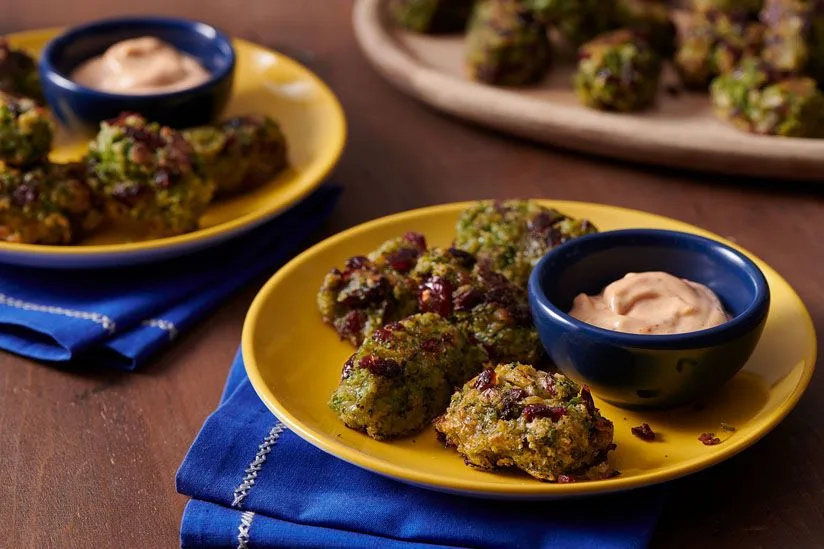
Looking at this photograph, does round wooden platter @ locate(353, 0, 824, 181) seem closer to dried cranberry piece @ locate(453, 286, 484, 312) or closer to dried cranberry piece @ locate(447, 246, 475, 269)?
dried cranberry piece @ locate(447, 246, 475, 269)

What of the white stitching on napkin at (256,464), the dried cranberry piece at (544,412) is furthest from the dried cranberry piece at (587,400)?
the white stitching on napkin at (256,464)

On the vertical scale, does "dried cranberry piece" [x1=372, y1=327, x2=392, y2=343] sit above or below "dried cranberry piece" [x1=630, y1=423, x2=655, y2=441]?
above

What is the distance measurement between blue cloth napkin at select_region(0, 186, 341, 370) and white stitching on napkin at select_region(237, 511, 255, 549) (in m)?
0.60

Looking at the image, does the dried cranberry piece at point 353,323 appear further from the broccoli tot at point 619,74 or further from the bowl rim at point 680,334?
the broccoli tot at point 619,74

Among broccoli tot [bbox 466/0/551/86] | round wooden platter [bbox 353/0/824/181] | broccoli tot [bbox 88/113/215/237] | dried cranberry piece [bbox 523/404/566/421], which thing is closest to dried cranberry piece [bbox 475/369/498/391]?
dried cranberry piece [bbox 523/404/566/421]

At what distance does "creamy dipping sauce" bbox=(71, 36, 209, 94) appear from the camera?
2822mm

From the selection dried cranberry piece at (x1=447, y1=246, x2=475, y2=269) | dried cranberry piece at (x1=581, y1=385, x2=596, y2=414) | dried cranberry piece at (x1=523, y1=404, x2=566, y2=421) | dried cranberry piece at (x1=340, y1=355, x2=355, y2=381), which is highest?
dried cranberry piece at (x1=523, y1=404, x2=566, y2=421)

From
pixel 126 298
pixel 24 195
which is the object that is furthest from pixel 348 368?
pixel 24 195

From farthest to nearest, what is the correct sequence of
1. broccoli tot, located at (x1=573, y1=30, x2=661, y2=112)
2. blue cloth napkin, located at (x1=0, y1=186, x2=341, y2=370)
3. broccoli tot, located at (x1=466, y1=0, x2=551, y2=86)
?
broccoli tot, located at (x1=466, y1=0, x2=551, y2=86)
broccoli tot, located at (x1=573, y1=30, x2=661, y2=112)
blue cloth napkin, located at (x1=0, y1=186, x2=341, y2=370)

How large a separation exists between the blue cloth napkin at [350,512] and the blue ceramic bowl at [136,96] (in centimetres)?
118

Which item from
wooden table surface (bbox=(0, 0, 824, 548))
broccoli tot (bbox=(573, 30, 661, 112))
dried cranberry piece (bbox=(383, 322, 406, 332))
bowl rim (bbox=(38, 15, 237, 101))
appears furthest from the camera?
broccoli tot (bbox=(573, 30, 661, 112))

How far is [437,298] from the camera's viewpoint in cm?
200

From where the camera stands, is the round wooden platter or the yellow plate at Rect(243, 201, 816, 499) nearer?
the yellow plate at Rect(243, 201, 816, 499)

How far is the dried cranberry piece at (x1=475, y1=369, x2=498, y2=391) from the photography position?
1720mm
